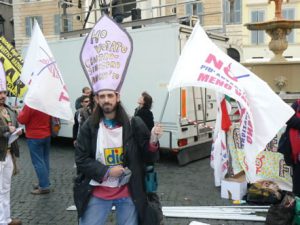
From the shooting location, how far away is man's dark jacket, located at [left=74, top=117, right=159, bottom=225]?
3562 millimetres

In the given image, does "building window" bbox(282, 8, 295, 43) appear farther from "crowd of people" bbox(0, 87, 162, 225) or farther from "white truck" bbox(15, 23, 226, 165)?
"crowd of people" bbox(0, 87, 162, 225)

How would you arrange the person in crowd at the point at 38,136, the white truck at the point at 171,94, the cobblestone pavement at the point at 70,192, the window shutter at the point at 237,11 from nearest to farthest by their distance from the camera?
the cobblestone pavement at the point at 70,192, the person in crowd at the point at 38,136, the white truck at the point at 171,94, the window shutter at the point at 237,11

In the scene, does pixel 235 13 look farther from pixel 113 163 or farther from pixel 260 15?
pixel 113 163

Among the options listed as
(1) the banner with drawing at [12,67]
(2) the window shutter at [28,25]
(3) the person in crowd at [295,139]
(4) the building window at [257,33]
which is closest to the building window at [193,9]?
(1) the banner with drawing at [12,67]

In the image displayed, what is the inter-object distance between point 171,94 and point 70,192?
308 cm

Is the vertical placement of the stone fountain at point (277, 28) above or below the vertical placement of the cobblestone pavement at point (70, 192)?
above

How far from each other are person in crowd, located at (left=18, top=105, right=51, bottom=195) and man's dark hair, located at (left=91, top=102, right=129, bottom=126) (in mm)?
3280

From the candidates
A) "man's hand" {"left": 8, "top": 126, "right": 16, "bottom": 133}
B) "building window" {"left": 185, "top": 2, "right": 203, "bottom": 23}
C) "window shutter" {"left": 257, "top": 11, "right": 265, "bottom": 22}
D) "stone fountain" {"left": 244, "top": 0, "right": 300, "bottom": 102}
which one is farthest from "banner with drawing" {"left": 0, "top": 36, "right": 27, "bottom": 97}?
"window shutter" {"left": 257, "top": 11, "right": 265, "bottom": 22}

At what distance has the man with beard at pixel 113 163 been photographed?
3.57 metres

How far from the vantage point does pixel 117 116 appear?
12.0ft

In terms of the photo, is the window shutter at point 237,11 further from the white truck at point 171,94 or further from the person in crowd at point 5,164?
the person in crowd at point 5,164

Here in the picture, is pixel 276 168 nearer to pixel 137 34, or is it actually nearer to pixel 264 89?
pixel 264 89

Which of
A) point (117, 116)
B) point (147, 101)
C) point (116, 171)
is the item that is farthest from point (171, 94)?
point (116, 171)

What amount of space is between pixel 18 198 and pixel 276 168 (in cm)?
395
